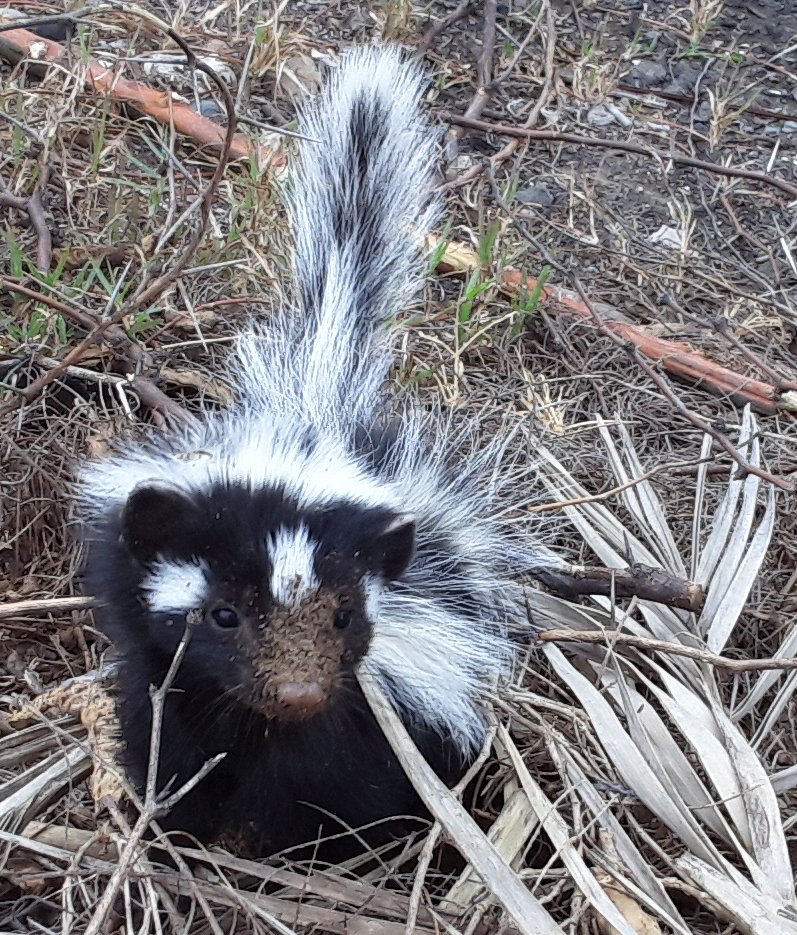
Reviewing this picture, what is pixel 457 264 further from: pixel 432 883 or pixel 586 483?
pixel 432 883

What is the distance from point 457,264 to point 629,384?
0.78m

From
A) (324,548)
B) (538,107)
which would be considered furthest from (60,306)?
(538,107)

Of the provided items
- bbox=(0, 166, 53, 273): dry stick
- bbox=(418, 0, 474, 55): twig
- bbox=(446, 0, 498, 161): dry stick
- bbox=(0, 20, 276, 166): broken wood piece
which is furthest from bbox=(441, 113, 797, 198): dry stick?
bbox=(0, 166, 53, 273): dry stick

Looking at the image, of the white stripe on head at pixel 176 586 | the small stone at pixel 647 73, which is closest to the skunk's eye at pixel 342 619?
the white stripe on head at pixel 176 586

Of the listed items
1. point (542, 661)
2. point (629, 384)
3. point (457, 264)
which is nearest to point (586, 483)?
point (629, 384)

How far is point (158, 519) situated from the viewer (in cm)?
216

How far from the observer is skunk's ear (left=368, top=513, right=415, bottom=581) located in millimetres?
2254

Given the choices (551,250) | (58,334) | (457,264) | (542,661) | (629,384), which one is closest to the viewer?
(542,661)

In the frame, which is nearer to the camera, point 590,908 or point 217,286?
point 590,908

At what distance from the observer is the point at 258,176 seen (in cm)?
382

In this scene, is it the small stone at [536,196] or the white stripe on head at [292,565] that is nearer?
the white stripe on head at [292,565]

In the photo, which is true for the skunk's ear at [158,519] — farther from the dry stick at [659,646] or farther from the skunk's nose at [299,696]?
the dry stick at [659,646]

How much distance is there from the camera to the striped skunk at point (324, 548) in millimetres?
2137

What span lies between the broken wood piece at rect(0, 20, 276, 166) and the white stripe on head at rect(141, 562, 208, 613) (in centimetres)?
233
